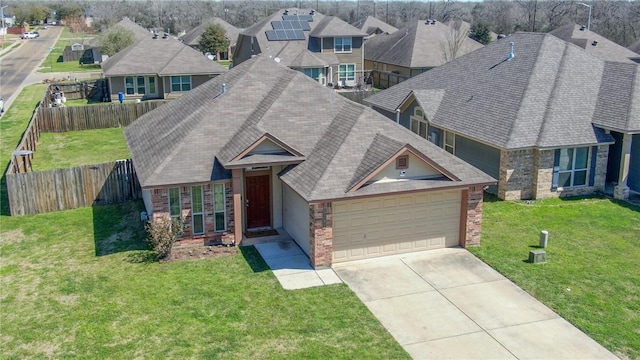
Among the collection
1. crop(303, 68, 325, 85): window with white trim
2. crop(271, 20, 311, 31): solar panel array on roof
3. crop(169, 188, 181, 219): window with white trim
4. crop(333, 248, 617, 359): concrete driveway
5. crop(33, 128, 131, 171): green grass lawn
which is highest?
crop(271, 20, 311, 31): solar panel array on roof

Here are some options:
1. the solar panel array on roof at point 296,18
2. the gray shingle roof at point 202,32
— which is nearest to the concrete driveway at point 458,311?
the solar panel array on roof at point 296,18

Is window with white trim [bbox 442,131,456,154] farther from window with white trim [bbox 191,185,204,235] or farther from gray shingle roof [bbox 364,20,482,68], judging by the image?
gray shingle roof [bbox 364,20,482,68]

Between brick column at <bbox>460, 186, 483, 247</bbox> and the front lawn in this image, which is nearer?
the front lawn

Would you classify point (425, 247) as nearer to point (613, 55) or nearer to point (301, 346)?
point (301, 346)

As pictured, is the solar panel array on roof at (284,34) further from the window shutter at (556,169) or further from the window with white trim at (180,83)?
the window shutter at (556,169)

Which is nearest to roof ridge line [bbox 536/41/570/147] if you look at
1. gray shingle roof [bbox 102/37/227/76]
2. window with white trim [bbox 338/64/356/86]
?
gray shingle roof [bbox 102/37/227/76]

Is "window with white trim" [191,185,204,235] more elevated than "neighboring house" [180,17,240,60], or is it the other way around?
"neighboring house" [180,17,240,60]
